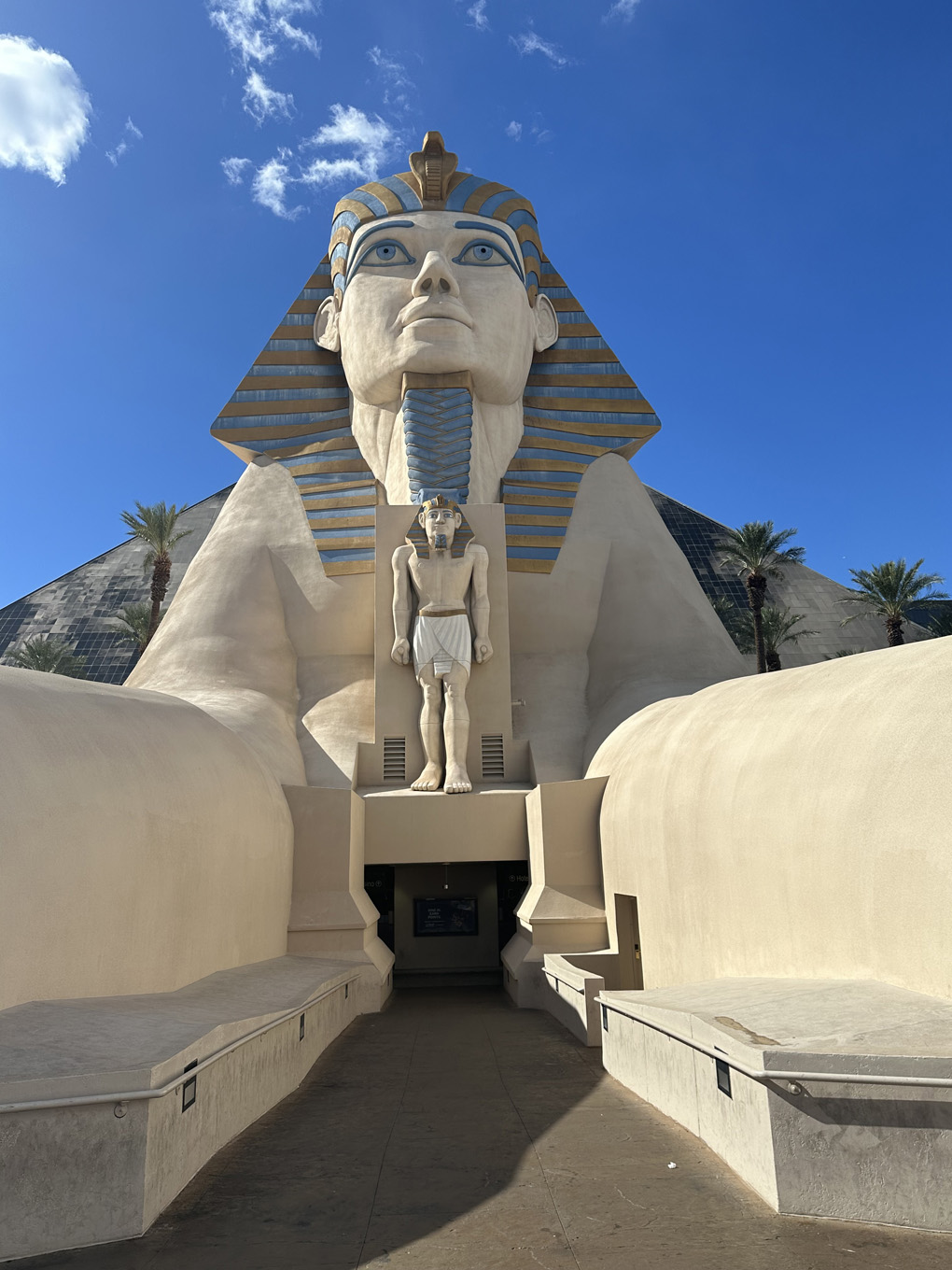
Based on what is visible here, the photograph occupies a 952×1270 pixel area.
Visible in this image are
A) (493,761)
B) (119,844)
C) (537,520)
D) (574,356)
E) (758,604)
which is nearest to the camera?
(119,844)

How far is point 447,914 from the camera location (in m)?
12.8

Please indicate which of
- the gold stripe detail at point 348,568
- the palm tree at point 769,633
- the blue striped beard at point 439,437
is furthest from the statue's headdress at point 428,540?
the palm tree at point 769,633

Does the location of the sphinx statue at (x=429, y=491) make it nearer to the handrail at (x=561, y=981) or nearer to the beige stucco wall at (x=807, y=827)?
the handrail at (x=561, y=981)

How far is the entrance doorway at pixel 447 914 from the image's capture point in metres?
12.6

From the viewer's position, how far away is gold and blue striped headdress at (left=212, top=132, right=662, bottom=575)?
1268cm

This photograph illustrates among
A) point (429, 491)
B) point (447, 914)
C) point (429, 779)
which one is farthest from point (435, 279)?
point (447, 914)

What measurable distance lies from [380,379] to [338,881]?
6.47 metres

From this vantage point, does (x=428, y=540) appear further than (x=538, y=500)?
No

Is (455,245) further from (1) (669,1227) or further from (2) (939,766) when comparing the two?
(1) (669,1227)

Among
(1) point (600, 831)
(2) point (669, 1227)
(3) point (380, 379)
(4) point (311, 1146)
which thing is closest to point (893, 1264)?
(2) point (669, 1227)

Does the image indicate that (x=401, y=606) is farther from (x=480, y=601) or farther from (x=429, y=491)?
(x=429, y=491)

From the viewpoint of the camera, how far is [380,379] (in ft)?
40.4

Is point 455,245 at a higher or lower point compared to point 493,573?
higher

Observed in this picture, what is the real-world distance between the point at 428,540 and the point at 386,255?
170 inches
